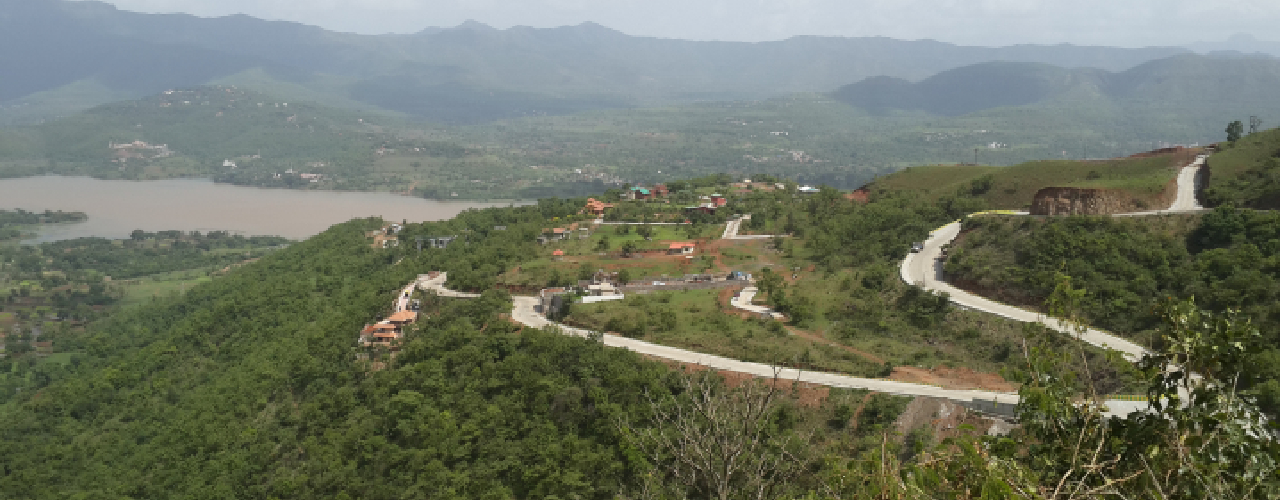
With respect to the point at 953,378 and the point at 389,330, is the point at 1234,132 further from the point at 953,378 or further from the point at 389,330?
the point at 389,330

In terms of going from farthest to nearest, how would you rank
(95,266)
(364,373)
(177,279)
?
1. (95,266)
2. (177,279)
3. (364,373)

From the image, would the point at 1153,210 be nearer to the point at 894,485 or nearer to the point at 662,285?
the point at 662,285

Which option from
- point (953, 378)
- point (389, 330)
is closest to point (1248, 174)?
point (953, 378)

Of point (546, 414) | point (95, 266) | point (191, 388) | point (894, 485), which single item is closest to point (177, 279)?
point (95, 266)

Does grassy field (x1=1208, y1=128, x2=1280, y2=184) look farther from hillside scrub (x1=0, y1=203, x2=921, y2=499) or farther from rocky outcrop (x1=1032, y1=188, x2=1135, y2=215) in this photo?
hillside scrub (x1=0, y1=203, x2=921, y2=499)

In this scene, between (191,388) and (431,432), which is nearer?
(431,432)

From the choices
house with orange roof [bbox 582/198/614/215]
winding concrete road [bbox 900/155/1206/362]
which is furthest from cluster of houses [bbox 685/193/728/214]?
winding concrete road [bbox 900/155/1206/362]
